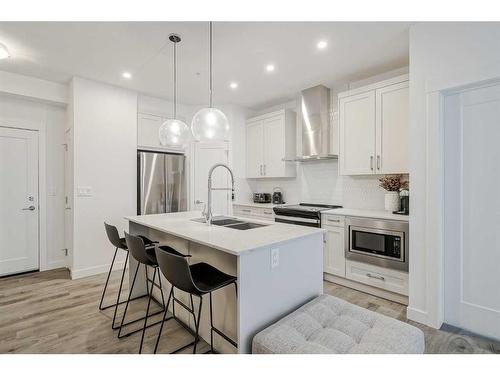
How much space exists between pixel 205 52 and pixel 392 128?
227 centimetres

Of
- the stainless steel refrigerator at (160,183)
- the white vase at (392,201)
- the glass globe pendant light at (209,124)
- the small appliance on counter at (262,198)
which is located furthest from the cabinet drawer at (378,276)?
the stainless steel refrigerator at (160,183)

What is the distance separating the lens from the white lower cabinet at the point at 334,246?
328 cm

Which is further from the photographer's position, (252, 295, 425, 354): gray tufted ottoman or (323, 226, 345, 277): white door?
(323, 226, 345, 277): white door

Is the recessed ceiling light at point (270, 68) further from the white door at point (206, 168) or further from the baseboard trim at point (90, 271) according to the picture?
the baseboard trim at point (90, 271)

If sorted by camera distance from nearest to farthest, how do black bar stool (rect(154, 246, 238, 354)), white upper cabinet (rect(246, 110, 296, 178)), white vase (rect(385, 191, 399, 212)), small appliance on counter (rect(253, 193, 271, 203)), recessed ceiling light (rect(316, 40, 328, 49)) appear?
black bar stool (rect(154, 246, 238, 354))
recessed ceiling light (rect(316, 40, 328, 49))
white vase (rect(385, 191, 399, 212))
white upper cabinet (rect(246, 110, 296, 178))
small appliance on counter (rect(253, 193, 271, 203))

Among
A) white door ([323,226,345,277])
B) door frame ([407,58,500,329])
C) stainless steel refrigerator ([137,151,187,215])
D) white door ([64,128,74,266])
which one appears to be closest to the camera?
door frame ([407,58,500,329])

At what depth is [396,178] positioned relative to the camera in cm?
327

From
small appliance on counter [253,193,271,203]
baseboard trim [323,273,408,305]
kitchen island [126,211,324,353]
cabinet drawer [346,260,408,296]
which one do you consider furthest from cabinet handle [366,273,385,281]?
small appliance on counter [253,193,271,203]

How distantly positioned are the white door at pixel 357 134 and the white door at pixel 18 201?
434 centimetres

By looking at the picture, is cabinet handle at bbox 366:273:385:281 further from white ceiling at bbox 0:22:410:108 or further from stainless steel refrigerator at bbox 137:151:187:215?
stainless steel refrigerator at bbox 137:151:187:215

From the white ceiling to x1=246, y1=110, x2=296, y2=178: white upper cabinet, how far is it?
641 millimetres

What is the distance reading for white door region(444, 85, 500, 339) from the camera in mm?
2123
